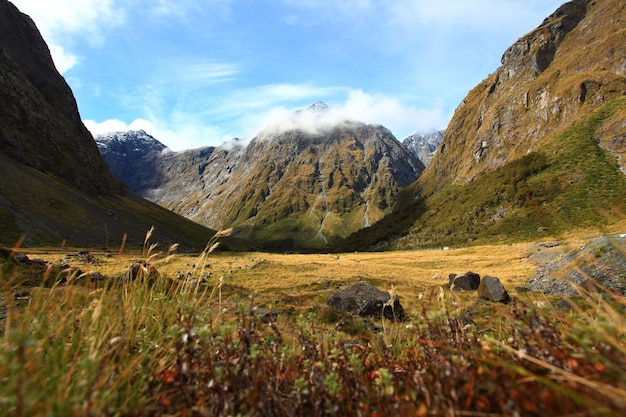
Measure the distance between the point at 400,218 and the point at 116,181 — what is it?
162 m

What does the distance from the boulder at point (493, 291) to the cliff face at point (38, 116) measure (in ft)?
438

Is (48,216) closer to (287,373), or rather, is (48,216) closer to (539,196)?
(287,373)

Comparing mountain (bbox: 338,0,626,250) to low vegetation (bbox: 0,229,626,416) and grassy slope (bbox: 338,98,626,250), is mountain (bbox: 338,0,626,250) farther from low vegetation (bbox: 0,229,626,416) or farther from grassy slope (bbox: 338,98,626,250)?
low vegetation (bbox: 0,229,626,416)

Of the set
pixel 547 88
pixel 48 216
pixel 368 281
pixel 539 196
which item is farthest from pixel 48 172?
pixel 547 88

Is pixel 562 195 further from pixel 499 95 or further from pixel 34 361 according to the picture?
pixel 34 361

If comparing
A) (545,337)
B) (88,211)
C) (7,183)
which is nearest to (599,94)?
(545,337)

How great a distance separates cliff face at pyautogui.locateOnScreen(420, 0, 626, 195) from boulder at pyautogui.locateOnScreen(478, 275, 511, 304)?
94.8 meters

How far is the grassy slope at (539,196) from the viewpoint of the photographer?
2692 inches

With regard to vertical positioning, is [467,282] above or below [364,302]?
below

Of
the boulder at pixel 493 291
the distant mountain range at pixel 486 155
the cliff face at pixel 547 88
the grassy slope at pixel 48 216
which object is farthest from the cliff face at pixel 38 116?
the cliff face at pixel 547 88

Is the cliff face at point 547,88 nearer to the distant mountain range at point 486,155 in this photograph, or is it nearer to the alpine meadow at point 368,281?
the distant mountain range at point 486,155

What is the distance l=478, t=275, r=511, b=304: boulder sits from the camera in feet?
70.9

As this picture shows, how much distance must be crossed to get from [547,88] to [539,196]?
219 ft

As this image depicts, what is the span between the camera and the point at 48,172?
3629 inches
